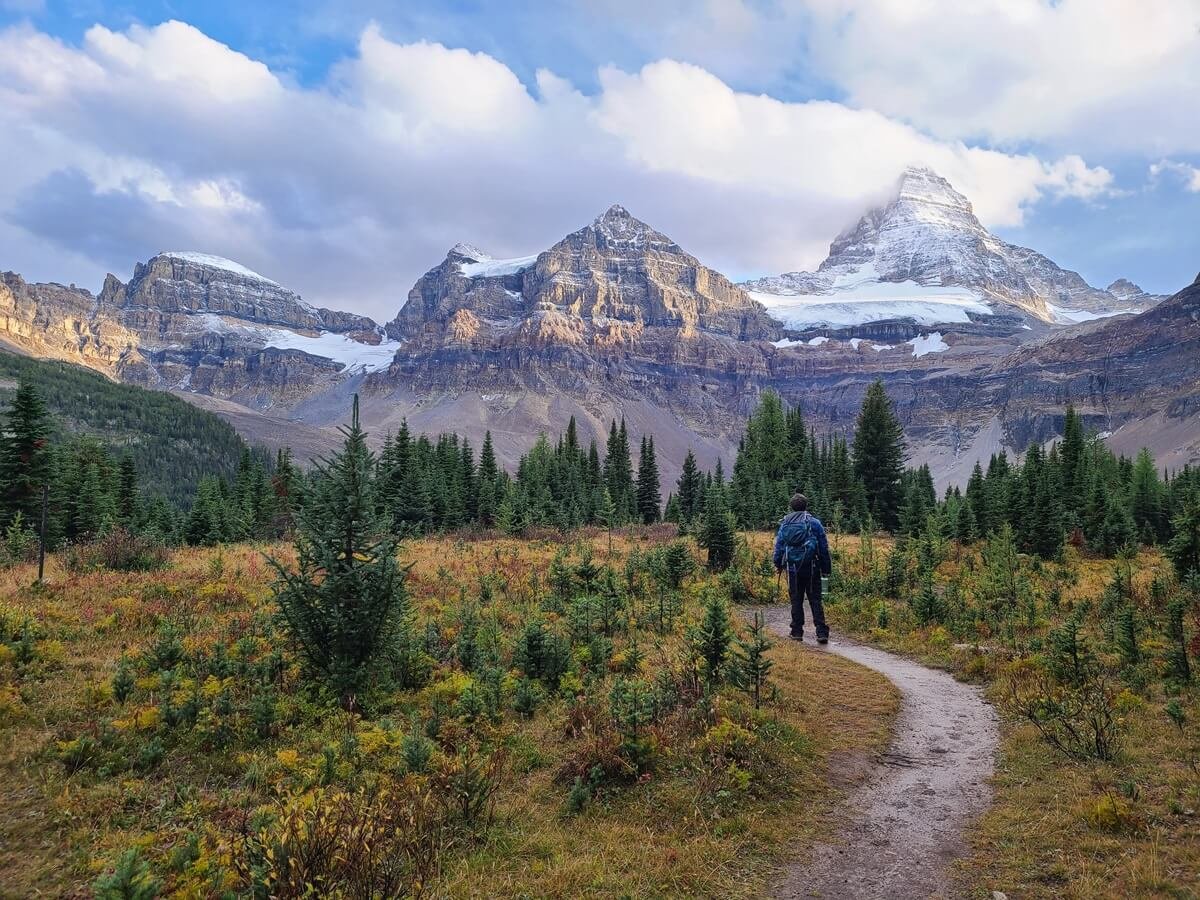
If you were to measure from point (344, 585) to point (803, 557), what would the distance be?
29.4ft

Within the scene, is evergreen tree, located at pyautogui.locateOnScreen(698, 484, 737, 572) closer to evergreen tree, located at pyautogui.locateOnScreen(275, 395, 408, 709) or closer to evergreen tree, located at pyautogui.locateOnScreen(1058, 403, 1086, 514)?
evergreen tree, located at pyautogui.locateOnScreen(275, 395, 408, 709)

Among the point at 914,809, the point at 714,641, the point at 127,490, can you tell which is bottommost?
the point at 127,490

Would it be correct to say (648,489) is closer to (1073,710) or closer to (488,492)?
(488,492)

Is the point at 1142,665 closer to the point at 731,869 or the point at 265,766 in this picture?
the point at 731,869

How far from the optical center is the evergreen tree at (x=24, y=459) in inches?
1276

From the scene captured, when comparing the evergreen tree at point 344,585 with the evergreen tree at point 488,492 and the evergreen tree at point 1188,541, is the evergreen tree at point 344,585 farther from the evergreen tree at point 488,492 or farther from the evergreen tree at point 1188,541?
the evergreen tree at point 488,492

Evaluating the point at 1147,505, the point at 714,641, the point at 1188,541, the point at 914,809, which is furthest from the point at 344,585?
the point at 1147,505

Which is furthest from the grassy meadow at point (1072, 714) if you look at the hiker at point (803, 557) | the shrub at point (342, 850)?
the shrub at point (342, 850)

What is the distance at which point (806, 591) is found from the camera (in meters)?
14.0

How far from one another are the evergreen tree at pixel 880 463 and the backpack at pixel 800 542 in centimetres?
4152

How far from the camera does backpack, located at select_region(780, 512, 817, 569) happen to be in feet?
43.3

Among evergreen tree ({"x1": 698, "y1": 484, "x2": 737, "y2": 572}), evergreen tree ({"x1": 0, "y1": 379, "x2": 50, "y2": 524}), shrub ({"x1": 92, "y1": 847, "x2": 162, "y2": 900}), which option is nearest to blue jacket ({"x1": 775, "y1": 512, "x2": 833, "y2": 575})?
evergreen tree ({"x1": 698, "y1": 484, "x2": 737, "y2": 572})

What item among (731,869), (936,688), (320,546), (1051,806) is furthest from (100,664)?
(936,688)

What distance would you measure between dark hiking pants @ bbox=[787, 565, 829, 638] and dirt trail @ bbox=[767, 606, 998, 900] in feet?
9.85
